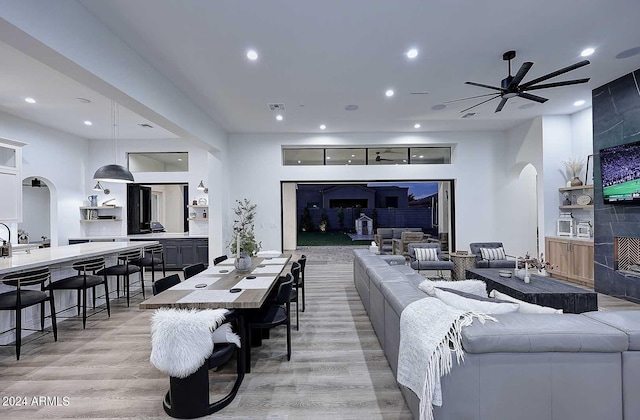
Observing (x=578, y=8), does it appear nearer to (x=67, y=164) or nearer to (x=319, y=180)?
(x=319, y=180)

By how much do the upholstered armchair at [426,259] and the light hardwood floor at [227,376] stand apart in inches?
95.0

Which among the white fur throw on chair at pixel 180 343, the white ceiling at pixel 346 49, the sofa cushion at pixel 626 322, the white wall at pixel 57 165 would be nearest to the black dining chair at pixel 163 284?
the white fur throw on chair at pixel 180 343

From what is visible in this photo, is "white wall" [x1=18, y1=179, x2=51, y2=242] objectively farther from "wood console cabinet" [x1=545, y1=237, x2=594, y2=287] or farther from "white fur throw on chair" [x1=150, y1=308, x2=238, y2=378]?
"wood console cabinet" [x1=545, y1=237, x2=594, y2=287]

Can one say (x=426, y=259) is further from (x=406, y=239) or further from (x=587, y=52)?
(x=587, y=52)

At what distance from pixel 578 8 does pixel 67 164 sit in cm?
990

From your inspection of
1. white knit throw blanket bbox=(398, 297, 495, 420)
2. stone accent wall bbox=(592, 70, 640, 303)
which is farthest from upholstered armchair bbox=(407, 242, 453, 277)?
white knit throw blanket bbox=(398, 297, 495, 420)

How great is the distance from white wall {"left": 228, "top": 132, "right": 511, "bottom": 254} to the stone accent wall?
2422 millimetres

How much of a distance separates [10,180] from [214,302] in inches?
213

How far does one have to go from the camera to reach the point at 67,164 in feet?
23.9

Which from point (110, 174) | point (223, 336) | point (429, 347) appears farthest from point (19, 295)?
point (429, 347)

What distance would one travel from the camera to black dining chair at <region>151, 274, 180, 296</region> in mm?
2756

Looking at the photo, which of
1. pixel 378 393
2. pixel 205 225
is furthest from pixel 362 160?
pixel 378 393

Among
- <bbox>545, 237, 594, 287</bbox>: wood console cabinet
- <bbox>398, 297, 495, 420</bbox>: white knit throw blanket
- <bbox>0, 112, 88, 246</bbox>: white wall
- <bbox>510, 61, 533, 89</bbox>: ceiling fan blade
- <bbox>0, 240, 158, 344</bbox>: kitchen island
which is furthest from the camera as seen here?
<bbox>0, 112, 88, 246</bbox>: white wall

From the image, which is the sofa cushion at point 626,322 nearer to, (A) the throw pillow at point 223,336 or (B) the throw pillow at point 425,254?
(A) the throw pillow at point 223,336
